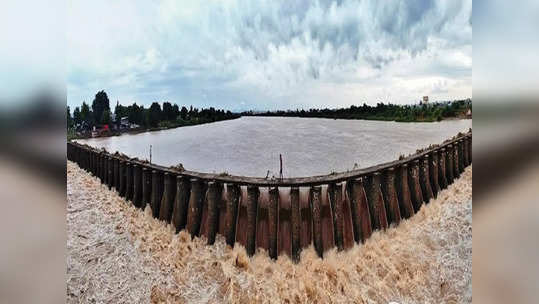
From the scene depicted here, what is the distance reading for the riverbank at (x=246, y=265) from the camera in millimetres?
1967

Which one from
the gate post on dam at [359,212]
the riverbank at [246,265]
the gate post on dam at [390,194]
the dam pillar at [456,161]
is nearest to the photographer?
the riverbank at [246,265]

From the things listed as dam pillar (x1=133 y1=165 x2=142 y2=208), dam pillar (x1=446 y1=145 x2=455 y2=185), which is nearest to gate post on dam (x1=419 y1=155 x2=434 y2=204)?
dam pillar (x1=446 y1=145 x2=455 y2=185)

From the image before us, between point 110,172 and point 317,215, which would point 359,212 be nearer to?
point 317,215

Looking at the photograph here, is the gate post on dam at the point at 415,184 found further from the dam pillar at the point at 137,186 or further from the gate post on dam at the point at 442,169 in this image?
the dam pillar at the point at 137,186

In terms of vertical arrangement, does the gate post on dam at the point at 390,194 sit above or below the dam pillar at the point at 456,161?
below

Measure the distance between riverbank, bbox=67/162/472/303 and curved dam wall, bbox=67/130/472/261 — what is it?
10 cm

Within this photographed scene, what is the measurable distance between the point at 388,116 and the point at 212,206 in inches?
60.5

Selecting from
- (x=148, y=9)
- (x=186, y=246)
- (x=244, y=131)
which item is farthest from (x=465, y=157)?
(x=148, y=9)

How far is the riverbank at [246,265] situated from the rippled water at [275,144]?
1.62ft

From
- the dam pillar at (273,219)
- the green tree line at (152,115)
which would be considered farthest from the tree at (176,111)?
the dam pillar at (273,219)

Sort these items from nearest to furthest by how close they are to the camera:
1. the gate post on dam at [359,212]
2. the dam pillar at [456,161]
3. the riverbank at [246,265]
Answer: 1. the riverbank at [246,265]
2. the gate post on dam at [359,212]
3. the dam pillar at [456,161]

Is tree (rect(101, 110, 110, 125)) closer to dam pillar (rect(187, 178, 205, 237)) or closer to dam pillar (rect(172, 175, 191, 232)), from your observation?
dam pillar (rect(172, 175, 191, 232))

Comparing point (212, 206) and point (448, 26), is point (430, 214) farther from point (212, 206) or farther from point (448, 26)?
point (212, 206)

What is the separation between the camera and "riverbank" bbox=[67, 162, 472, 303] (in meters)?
1.97
